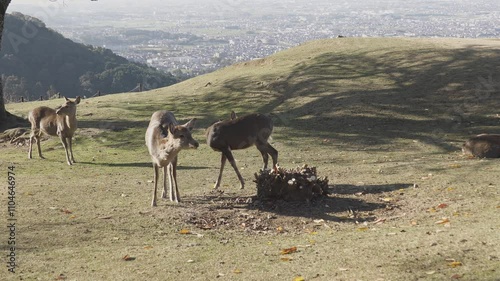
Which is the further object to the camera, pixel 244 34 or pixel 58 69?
pixel 244 34

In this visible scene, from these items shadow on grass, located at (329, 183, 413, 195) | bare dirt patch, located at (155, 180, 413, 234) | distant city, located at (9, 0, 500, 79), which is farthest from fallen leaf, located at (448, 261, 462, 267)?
distant city, located at (9, 0, 500, 79)

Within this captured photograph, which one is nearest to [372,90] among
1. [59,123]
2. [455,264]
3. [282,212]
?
[59,123]

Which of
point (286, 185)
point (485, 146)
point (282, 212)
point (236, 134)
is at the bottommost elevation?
point (282, 212)

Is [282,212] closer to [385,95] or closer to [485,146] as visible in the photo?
[485,146]

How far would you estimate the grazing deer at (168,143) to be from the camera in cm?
1080

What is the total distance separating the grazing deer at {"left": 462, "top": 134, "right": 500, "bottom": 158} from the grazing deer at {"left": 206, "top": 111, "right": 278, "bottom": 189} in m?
5.22

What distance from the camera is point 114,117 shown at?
77.5ft

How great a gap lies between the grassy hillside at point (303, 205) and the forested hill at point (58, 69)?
38.2 meters

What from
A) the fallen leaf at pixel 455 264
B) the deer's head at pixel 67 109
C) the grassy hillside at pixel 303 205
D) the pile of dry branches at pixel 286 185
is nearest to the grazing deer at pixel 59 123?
the deer's head at pixel 67 109

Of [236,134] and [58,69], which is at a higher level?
[236,134]

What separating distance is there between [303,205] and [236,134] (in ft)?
8.87

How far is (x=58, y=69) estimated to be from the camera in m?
70.9

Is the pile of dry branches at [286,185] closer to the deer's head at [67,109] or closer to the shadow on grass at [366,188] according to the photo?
the shadow on grass at [366,188]

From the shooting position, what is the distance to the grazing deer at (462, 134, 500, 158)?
14211 millimetres
